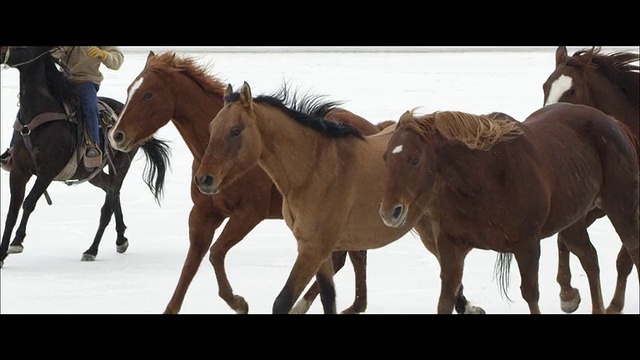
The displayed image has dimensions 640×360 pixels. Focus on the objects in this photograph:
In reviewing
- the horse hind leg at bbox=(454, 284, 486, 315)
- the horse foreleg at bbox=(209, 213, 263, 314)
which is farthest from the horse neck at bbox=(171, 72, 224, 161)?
the horse hind leg at bbox=(454, 284, 486, 315)

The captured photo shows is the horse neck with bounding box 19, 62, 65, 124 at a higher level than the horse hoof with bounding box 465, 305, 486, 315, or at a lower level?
higher

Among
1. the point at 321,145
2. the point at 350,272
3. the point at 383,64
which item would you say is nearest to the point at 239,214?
the point at 321,145

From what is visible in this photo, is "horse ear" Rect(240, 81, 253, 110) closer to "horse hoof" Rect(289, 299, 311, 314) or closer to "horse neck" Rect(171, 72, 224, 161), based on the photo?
"horse neck" Rect(171, 72, 224, 161)

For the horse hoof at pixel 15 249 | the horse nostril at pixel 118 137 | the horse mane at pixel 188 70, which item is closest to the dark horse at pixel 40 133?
the horse hoof at pixel 15 249

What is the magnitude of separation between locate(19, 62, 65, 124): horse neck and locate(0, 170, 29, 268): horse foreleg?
0.51 m

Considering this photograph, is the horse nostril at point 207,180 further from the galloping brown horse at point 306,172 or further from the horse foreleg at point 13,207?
the horse foreleg at point 13,207

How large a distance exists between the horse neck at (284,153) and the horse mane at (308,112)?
0.19 ft

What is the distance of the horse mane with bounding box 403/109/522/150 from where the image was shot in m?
6.33

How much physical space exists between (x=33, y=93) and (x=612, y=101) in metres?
4.93

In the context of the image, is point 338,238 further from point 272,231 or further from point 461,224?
point 272,231

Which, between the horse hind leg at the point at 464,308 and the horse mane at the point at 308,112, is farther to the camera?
the horse hind leg at the point at 464,308

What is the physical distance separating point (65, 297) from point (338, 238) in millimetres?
2655

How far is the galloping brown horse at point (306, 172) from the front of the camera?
6430 mm

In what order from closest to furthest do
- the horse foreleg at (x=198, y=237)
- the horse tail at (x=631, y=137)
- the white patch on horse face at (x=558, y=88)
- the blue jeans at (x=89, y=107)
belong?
the horse foreleg at (x=198, y=237)
the horse tail at (x=631, y=137)
the white patch on horse face at (x=558, y=88)
the blue jeans at (x=89, y=107)
